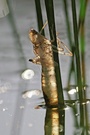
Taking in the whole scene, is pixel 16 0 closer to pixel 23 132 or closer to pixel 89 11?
pixel 89 11

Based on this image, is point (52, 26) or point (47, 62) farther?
point (47, 62)

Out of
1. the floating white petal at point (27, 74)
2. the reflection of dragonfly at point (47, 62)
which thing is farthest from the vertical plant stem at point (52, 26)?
the floating white petal at point (27, 74)

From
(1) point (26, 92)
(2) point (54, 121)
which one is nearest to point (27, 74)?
(1) point (26, 92)

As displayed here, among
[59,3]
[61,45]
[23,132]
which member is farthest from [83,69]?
[59,3]

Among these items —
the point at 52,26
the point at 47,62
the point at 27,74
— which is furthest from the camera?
the point at 27,74

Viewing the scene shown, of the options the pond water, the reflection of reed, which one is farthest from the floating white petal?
the reflection of reed

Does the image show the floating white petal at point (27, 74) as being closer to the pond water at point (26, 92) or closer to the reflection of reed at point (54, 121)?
the pond water at point (26, 92)

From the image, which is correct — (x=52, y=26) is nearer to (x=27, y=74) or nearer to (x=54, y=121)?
(x=54, y=121)
